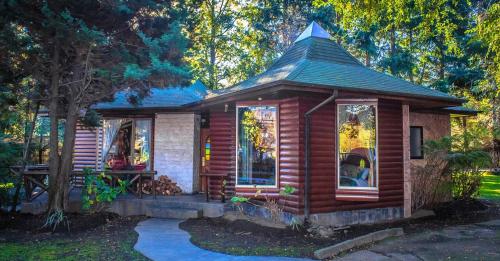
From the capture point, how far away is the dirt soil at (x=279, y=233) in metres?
6.13

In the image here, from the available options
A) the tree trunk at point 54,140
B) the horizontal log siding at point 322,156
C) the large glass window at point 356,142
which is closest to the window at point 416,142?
the large glass window at point 356,142

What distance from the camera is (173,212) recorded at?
884 centimetres

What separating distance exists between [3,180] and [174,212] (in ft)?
14.9

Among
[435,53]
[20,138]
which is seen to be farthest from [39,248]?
[435,53]

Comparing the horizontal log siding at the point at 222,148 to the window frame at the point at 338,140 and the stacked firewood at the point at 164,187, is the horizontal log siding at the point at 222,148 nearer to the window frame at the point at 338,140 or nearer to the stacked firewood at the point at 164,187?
the stacked firewood at the point at 164,187

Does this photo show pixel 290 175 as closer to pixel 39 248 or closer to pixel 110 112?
pixel 39 248

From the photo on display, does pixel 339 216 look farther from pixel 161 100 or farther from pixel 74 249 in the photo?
pixel 161 100

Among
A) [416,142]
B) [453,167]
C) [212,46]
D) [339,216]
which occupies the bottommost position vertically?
[339,216]

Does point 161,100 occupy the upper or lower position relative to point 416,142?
upper

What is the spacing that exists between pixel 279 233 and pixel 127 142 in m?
6.70

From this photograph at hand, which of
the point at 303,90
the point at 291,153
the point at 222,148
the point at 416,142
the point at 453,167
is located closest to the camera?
the point at 303,90

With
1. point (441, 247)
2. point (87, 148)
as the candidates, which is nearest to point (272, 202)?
point (441, 247)

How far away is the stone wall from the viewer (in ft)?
36.3

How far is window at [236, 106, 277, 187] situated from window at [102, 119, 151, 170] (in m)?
4.37
